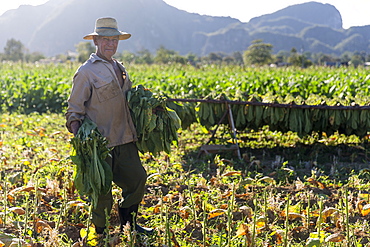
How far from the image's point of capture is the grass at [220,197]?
321 centimetres

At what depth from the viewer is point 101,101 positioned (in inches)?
128

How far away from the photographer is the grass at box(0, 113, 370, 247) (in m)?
3.21

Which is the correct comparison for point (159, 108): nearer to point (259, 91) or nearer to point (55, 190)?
point (55, 190)

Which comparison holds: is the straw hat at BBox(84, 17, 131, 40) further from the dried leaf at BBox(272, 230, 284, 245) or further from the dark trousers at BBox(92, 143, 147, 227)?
the dried leaf at BBox(272, 230, 284, 245)

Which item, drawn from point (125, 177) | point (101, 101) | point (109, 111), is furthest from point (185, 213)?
point (101, 101)

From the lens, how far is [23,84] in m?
11.7

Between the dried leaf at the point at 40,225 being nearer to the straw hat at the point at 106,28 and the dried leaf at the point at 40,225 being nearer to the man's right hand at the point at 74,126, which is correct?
the man's right hand at the point at 74,126

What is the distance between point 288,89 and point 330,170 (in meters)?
2.65

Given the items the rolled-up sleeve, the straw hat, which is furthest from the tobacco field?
the straw hat

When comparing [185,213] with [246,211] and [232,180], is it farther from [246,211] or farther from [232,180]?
[232,180]

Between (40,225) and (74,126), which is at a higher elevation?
(74,126)

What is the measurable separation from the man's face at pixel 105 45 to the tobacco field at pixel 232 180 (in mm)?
920

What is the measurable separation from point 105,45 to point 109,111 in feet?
1.78

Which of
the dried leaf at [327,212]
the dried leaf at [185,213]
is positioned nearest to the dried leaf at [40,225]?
the dried leaf at [185,213]
